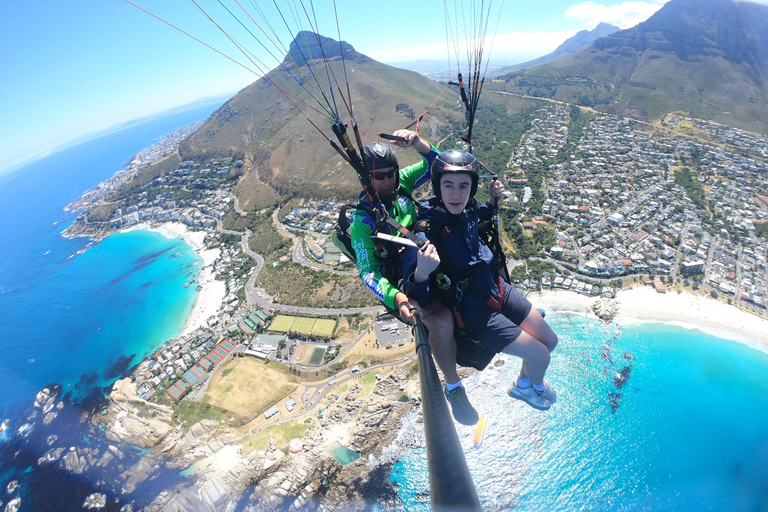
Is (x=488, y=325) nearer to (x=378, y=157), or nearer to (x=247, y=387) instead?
→ (x=378, y=157)

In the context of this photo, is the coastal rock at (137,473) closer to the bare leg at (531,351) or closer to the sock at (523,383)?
the sock at (523,383)

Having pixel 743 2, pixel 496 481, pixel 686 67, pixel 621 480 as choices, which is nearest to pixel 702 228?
pixel 621 480

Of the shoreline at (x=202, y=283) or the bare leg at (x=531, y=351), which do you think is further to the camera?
the shoreline at (x=202, y=283)

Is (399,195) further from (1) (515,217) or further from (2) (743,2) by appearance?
(2) (743,2)

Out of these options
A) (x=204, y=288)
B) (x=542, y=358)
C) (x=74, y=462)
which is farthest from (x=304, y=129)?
(x=542, y=358)

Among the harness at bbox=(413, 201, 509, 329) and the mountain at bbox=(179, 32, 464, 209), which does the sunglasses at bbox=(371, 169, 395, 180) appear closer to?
the harness at bbox=(413, 201, 509, 329)

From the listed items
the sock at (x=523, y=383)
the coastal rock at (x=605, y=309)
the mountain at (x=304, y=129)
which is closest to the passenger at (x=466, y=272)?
the sock at (x=523, y=383)
